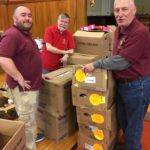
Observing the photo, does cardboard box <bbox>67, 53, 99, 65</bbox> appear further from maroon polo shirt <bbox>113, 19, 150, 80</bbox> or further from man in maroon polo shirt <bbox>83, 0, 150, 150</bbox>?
maroon polo shirt <bbox>113, 19, 150, 80</bbox>

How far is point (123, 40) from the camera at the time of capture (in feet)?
6.68

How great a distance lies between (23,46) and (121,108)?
1.07 metres

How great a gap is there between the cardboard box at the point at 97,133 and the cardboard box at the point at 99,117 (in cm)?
4

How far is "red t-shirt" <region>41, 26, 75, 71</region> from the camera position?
10.3ft

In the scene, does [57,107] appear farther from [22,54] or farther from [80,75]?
[22,54]

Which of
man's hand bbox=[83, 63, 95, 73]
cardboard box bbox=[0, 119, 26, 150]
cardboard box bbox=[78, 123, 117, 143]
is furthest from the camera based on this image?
cardboard box bbox=[78, 123, 117, 143]

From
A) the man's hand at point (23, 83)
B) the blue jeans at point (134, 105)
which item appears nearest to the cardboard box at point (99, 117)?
the blue jeans at point (134, 105)

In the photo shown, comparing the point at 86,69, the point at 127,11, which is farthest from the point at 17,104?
the point at 127,11

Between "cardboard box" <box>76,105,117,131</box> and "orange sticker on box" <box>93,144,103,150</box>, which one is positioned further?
"orange sticker on box" <box>93,144,103,150</box>

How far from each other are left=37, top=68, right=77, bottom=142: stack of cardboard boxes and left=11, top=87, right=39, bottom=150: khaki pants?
35 centimetres

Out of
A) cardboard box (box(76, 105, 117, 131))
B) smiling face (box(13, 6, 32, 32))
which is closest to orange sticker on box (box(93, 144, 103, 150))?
cardboard box (box(76, 105, 117, 131))

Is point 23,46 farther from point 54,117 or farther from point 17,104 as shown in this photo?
point 54,117

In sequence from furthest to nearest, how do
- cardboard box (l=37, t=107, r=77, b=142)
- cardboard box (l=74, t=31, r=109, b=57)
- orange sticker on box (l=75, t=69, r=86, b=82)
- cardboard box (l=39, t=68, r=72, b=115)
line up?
cardboard box (l=74, t=31, r=109, b=57)
cardboard box (l=37, t=107, r=77, b=142)
cardboard box (l=39, t=68, r=72, b=115)
orange sticker on box (l=75, t=69, r=86, b=82)

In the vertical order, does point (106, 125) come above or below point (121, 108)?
below
